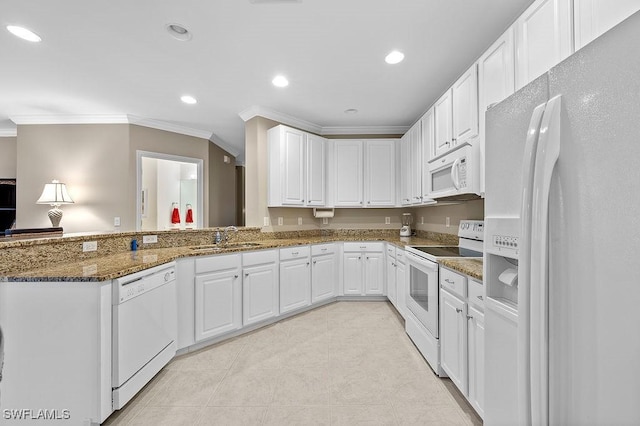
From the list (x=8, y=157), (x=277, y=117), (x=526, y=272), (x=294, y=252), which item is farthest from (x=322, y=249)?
(x=8, y=157)

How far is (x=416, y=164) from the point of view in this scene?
10.8 ft

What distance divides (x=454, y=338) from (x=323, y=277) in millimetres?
1951

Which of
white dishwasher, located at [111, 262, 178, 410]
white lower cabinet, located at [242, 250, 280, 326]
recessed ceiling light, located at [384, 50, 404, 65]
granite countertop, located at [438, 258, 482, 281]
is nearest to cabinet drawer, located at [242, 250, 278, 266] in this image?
white lower cabinet, located at [242, 250, 280, 326]

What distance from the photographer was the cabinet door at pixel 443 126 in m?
2.43

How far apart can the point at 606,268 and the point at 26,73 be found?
14.5 feet

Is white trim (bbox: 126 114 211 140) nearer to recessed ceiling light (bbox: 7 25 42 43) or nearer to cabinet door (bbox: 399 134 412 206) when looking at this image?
recessed ceiling light (bbox: 7 25 42 43)

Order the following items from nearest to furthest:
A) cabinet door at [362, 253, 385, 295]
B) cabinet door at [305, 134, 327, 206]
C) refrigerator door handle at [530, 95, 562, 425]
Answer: refrigerator door handle at [530, 95, 562, 425], cabinet door at [362, 253, 385, 295], cabinet door at [305, 134, 327, 206]

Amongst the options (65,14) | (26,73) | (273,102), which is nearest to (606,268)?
(65,14)

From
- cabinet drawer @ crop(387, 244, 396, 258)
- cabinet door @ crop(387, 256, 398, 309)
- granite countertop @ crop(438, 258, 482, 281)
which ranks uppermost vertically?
granite countertop @ crop(438, 258, 482, 281)

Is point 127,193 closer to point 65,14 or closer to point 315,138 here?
point 65,14

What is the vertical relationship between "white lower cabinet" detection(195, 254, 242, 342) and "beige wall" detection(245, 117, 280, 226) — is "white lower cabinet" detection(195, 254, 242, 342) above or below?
below

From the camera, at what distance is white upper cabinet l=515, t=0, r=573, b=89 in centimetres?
129

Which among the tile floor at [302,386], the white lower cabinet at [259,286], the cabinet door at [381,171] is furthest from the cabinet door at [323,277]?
the cabinet door at [381,171]

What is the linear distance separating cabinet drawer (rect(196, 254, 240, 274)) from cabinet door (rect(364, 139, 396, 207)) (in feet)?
7.25
